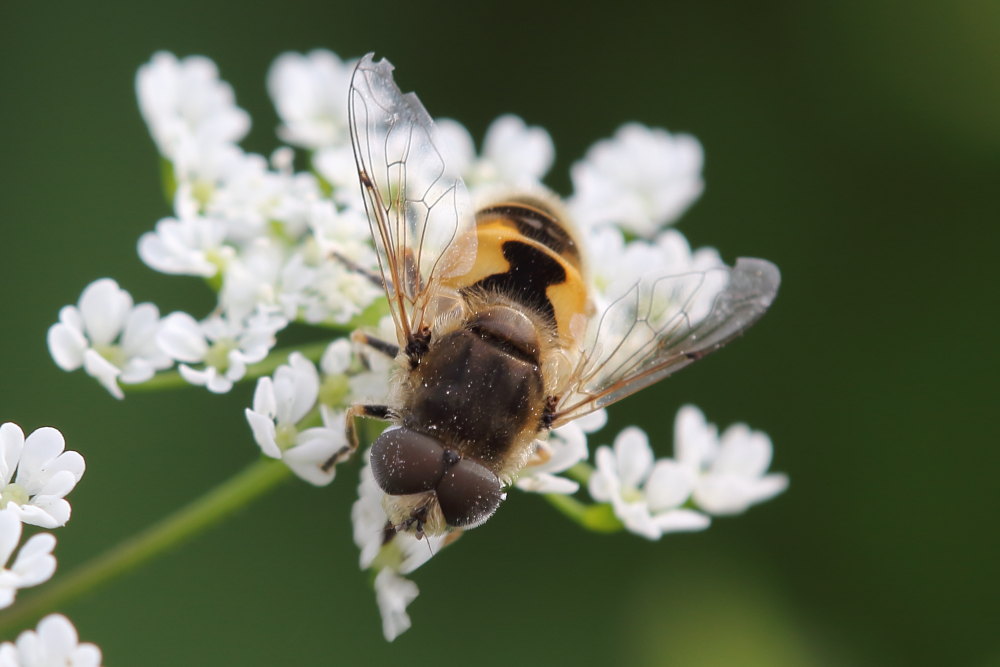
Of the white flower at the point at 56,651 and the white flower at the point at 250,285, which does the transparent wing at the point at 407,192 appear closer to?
the white flower at the point at 250,285

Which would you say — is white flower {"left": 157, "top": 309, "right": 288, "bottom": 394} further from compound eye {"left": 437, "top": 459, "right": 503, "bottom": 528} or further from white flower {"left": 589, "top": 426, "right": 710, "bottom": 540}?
white flower {"left": 589, "top": 426, "right": 710, "bottom": 540}

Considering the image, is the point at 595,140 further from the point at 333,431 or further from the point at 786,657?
the point at 333,431

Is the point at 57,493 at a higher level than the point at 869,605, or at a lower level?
higher

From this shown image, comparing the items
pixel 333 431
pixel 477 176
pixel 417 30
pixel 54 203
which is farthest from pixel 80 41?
pixel 333 431

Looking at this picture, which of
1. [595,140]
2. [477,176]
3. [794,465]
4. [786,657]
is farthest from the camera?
[595,140]

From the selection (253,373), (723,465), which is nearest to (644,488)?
(723,465)

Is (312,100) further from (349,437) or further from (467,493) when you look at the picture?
(467,493)
